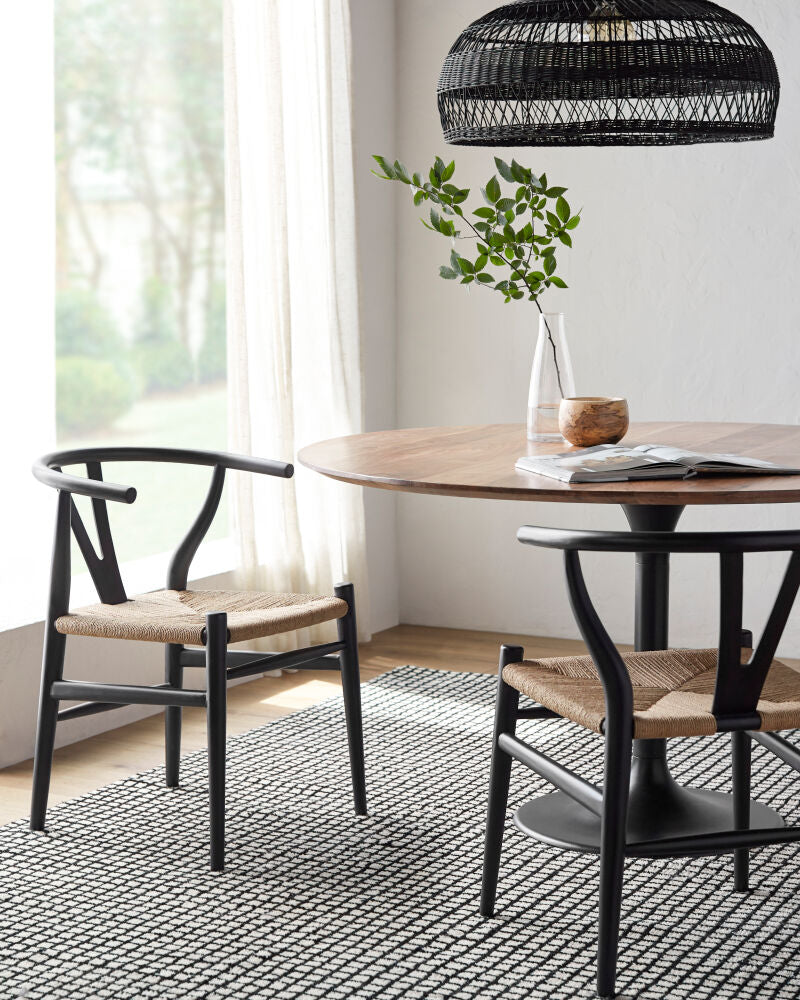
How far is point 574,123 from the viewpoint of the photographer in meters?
2.29

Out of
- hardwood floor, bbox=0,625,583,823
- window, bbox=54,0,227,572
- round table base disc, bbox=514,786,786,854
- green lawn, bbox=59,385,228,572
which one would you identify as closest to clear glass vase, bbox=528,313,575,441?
round table base disc, bbox=514,786,786,854

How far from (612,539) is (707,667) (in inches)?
19.3

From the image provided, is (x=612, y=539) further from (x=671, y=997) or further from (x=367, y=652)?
(x=367, y=652)

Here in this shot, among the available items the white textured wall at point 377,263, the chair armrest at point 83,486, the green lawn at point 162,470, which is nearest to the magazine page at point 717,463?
the chair armrest at point 83,486

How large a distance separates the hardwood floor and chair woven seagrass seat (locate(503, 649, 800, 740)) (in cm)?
122

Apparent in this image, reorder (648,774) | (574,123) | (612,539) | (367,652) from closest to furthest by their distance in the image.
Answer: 1. (612,539)
2. (574,123)
3. (648,774)
4. (367,652)

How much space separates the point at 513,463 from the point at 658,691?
0.51 meters

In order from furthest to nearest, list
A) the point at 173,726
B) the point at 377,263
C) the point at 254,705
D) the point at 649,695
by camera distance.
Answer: the point at 377,263 → the point at 254,705 → the point at 173,726 → the point at 649,695

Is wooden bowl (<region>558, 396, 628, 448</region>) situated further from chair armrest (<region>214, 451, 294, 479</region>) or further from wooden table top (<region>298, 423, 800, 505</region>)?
chair armrest (<region>214, 451, 294, 479</region>)

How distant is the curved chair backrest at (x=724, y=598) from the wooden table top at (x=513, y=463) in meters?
0.16

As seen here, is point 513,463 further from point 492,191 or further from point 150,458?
point 150,458

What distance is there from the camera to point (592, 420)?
2.42m

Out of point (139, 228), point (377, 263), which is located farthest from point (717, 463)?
point (139, 228)

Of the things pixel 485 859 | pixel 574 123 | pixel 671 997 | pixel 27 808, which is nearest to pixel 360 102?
pixel 574 123
